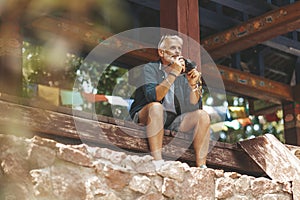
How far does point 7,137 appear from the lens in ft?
11.0

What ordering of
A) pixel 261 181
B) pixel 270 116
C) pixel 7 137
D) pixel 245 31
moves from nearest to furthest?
pixel 7 137, pixel 261 181, pixel 245 31, pixel 270 116

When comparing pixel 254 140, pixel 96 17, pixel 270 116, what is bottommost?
pixel 254 140

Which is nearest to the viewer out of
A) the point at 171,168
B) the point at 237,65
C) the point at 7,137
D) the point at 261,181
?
the point at 7,137

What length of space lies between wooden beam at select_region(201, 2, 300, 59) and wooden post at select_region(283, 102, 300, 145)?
167cm

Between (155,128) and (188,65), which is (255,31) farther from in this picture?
(155,128)

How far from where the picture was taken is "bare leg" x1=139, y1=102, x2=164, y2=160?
13.5ft

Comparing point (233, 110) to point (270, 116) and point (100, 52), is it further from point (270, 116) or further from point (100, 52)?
point (100, 52)

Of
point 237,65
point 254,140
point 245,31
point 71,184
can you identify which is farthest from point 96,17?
point 71,184

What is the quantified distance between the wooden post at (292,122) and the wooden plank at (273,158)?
3956 millimetres

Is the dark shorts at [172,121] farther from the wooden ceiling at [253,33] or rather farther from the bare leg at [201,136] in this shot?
the wooden ceiling at [253,33]

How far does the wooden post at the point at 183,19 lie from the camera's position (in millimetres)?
5078

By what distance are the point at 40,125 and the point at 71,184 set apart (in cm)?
39

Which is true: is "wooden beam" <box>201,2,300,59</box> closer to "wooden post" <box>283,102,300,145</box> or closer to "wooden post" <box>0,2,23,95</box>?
"wooden post" <box>283,102,300,145</box>

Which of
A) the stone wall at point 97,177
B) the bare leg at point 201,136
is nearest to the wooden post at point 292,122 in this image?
the stone wall at point 97,177
